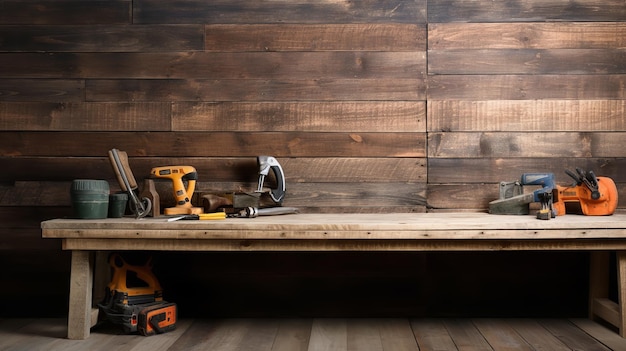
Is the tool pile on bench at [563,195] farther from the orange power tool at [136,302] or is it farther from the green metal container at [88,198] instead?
the green metal container at [88,198]

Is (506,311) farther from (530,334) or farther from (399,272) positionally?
(399,272)

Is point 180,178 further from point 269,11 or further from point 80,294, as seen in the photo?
point 269,11

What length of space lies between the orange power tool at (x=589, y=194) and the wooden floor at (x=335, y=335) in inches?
23.5

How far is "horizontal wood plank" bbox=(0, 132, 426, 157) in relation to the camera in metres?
3.35

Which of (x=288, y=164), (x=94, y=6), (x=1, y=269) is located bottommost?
(x=1, y=269)

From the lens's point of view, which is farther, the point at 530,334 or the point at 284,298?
the point at 284,298

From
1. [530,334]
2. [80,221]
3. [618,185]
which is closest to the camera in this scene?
[80,221]

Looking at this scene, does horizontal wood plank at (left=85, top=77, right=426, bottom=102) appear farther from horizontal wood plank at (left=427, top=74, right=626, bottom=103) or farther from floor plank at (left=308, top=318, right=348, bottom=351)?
floor plank at (left=308, top=318, right=348, bottom=351)

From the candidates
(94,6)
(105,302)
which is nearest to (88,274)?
(105,302)

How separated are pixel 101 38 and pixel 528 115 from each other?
2.33 metres

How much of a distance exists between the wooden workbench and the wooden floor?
0.15 meters

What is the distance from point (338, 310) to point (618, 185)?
5.38 feet

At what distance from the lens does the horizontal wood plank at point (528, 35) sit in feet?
10.9

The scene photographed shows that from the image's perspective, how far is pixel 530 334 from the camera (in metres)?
3.02
